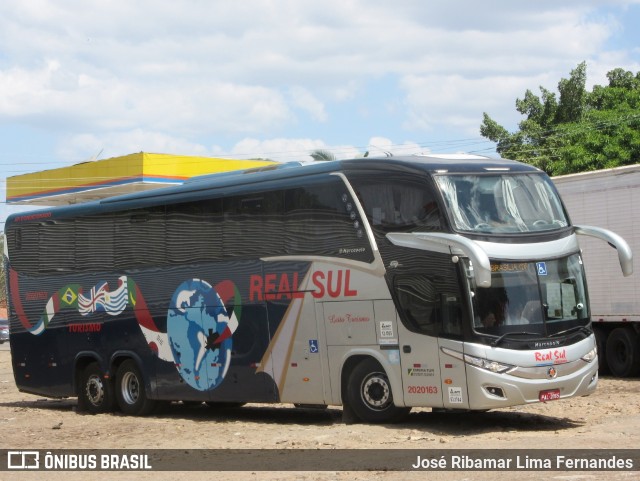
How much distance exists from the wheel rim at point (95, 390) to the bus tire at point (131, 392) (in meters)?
0.41

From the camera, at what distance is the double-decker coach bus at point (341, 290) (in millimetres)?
14445

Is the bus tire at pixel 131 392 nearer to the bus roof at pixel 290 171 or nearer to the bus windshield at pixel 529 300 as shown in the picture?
the bus roof at pixel 290 171

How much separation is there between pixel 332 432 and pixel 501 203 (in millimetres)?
3813

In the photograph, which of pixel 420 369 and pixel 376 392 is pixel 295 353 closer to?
pixel 376 392

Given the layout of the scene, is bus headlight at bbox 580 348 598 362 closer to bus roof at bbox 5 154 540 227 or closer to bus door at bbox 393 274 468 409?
bus door at bbox 393 274 468 409

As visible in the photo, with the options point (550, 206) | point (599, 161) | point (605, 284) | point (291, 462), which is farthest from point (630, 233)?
point (599, 161)

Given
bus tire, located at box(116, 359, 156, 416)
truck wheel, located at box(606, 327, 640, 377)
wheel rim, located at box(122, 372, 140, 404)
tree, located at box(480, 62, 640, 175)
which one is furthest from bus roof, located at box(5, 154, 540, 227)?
tree, located at box(480, 62, 640, 175)

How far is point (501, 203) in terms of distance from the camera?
1495cm

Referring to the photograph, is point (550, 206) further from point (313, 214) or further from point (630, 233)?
point (630, 233)

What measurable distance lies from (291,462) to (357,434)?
2.34m

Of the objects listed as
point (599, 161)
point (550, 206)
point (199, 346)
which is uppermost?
point (599, 161)

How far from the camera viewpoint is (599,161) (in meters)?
40.9

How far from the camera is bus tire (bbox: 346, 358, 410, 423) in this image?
610 inches

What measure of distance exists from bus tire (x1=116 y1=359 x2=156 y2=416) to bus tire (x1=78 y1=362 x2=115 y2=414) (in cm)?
20
